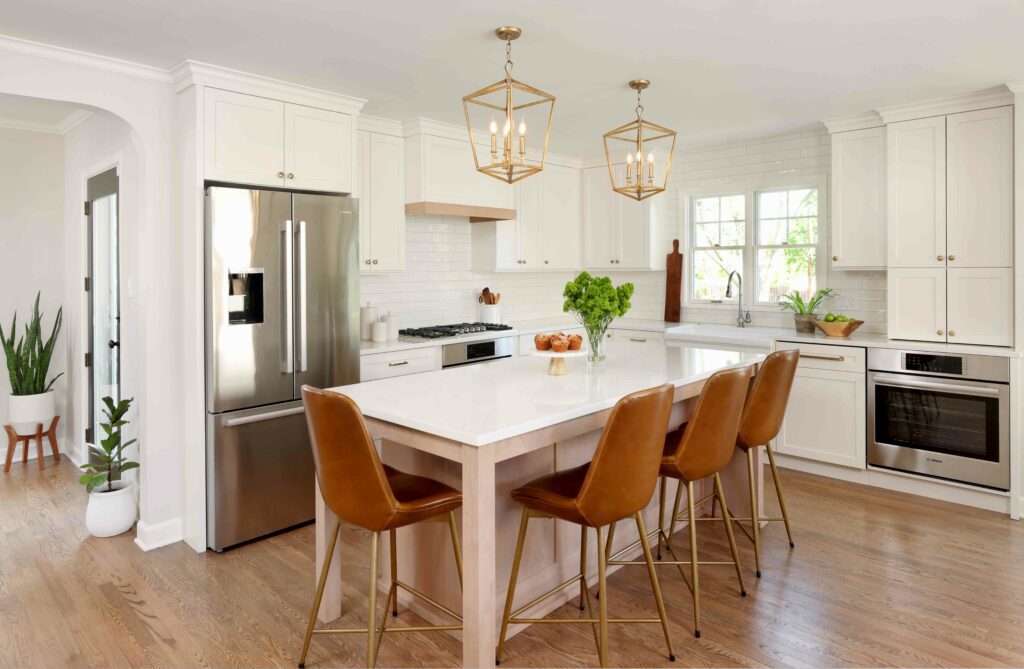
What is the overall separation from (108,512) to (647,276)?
4.72 metres

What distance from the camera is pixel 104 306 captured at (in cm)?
441

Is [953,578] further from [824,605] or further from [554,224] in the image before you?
[554,224]

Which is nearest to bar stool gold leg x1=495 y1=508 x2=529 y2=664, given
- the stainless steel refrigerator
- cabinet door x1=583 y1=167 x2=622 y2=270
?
the stainless steel refrigerator

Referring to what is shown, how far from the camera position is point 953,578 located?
3135 millimetres

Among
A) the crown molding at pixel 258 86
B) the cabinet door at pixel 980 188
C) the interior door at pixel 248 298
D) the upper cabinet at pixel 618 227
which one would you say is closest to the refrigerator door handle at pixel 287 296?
the interior door at pixel 248 298

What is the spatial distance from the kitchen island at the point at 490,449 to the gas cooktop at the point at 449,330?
1467 mm

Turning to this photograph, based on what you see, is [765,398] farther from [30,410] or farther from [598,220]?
[30,410]

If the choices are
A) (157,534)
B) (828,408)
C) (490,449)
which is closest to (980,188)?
(828,408)

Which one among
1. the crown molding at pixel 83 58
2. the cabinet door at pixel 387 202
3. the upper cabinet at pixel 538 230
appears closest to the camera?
the crown molding at pixel 83 58

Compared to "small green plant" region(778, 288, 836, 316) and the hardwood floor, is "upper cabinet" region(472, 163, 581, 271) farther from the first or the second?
the hardwood floor

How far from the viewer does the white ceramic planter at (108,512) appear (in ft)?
12.0

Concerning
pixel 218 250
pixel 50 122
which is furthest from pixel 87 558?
pixel 50 122

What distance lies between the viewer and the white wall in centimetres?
491

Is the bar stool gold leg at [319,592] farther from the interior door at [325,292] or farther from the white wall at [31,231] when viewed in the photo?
the white wall at [31,231]
